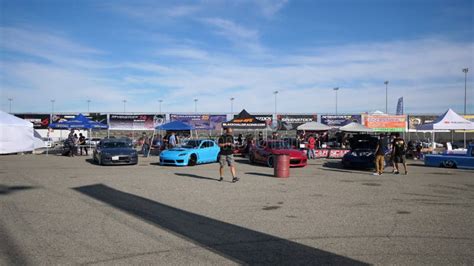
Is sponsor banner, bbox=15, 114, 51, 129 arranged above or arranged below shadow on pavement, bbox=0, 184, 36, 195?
above

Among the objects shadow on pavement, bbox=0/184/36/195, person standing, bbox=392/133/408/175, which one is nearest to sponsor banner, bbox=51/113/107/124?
shadow on pavement, bbox=0/184/36/195

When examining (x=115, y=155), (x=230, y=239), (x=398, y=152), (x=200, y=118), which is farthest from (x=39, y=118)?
(x=230, y=239)

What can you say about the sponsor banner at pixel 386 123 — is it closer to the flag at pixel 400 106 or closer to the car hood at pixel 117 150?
the flag at pixel 400 106

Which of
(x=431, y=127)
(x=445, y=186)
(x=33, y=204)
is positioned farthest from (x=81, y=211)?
(x=431, y=127)

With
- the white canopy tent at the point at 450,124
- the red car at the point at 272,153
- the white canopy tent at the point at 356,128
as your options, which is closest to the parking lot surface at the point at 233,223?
the red car at the point at 272,153

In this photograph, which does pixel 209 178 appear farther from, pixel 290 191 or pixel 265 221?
pixel 265 221

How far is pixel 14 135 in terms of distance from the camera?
26.7 m

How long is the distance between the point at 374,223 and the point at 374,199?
8.54 ft

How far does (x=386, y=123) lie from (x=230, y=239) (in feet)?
76.6

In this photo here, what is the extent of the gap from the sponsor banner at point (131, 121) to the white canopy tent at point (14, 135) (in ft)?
53.4

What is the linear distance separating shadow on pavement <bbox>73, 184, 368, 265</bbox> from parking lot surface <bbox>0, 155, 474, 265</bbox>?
16 mm

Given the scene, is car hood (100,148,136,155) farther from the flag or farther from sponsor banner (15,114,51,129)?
sponsor banner (15,114,51,129)

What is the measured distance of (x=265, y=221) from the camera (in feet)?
23.1

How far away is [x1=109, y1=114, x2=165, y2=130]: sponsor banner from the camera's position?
44656 mm
